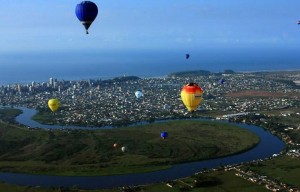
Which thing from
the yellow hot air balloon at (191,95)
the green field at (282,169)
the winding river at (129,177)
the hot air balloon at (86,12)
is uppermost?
the hot air balloon at (86,12)

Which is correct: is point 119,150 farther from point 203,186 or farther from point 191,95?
point 191,95

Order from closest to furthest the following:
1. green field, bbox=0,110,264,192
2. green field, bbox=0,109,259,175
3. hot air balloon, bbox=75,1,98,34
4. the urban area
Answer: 1. hot air balloon, bbox=75,1,98,34
2. green field, bbox=0,110,264,192
3. green field, bbox=0,109,259,175
4. the urban area

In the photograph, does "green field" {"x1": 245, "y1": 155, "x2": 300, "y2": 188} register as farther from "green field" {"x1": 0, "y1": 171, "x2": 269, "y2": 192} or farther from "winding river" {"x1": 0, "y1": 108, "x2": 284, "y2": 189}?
"green field" {"x1": 0, "y1": 171, "x2": 269, "y2": 192}

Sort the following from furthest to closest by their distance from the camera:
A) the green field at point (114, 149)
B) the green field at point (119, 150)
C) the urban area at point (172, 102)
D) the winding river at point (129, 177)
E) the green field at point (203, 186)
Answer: the urban area at point (172, 102)
the green field at point (114, 149)
the green field at point (119, 150)
the winding river at point (129, 177)
the green field at point (203, 186)

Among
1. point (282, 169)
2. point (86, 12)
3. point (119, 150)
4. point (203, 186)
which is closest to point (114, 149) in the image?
point (119, 150)

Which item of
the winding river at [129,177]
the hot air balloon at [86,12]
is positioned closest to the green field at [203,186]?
the winding river at [129,177]

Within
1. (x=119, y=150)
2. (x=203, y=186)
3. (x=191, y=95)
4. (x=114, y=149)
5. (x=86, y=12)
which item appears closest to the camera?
(x=86, y=12)

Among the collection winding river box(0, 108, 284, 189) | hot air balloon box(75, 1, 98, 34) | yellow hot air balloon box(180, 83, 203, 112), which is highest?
hot air balloon box(75, 1, 98, 34)

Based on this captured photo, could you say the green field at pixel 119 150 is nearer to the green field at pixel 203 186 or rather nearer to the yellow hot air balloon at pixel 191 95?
the green field at pixel 203 186

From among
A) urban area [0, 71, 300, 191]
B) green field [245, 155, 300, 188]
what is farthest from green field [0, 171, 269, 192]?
Answer: green field [245, 155, 300, 188]
